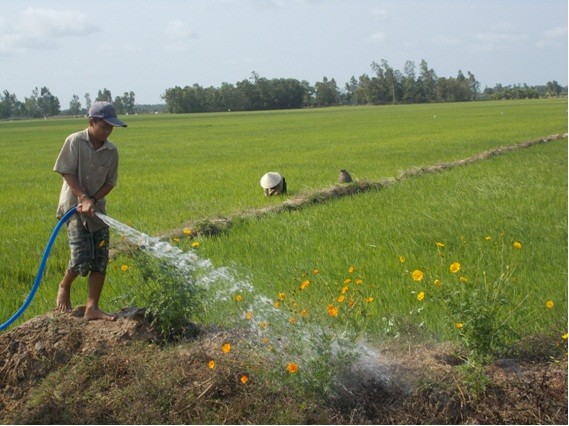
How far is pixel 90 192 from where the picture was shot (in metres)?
4.61

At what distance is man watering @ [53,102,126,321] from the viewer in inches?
175

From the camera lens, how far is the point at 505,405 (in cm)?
342

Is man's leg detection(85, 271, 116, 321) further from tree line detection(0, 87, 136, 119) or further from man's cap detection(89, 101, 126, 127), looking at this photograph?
tree line detection(0, 87, 136, 119)

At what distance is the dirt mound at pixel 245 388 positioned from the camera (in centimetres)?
344

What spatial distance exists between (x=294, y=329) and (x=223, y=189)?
885cm

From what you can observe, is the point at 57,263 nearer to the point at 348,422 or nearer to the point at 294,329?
the point at 294,329

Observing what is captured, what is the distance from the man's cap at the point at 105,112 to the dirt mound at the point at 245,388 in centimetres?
131

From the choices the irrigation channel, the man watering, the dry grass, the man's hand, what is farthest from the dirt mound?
the dry grass

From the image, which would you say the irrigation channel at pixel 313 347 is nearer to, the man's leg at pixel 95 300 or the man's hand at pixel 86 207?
the man's hand at pixel 86 207

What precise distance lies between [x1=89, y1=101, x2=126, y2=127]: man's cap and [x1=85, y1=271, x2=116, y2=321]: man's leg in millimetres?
952

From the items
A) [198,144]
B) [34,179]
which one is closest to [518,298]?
[34,179]

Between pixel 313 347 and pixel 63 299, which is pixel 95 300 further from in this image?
pixel 313 347

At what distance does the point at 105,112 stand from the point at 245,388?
1918 millimetres

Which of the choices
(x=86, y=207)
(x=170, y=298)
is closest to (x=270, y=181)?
(x=86, y=207)
